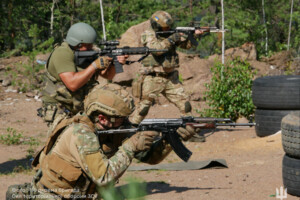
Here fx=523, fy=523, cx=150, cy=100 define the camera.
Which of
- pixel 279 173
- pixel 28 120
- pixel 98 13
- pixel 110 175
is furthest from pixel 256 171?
pixel 98 13

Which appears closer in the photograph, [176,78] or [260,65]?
[176,78]

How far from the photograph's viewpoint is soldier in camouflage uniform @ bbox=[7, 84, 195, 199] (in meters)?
3.78

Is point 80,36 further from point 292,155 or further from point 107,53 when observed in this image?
point 292,155

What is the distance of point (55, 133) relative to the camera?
13.5ft

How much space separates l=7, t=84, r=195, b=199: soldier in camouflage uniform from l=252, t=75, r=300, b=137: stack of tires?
13.6 ft

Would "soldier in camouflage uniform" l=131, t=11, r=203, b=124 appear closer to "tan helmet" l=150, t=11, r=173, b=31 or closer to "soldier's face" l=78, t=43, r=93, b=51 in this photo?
"tan helmet" l=150, t=11, r=173, b=31

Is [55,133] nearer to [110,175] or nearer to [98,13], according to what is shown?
[110,175]

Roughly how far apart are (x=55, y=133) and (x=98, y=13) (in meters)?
10.9

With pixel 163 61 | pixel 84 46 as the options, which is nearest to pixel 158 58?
pixel 163 61

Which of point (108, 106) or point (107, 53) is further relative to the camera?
point (107, 53)

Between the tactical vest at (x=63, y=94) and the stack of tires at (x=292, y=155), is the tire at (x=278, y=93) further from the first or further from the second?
the tactical vest at (x=63, y=94)

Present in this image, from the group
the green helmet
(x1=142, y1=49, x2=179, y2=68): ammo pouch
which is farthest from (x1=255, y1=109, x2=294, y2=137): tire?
the green helmet

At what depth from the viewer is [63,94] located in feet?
19.3

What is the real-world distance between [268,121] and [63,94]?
3.61 m
